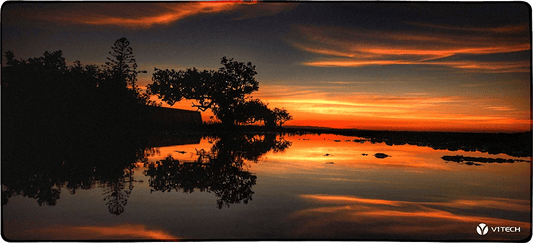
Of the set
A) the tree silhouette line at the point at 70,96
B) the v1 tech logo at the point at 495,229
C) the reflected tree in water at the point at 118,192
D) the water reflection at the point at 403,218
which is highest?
the tree silhouette line at the point at 70,96

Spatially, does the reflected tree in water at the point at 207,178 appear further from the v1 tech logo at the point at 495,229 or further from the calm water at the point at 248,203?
the v1 tech logo at the point at 495,229

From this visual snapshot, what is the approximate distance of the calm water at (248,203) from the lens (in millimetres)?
6180

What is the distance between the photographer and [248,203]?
7.32 metres

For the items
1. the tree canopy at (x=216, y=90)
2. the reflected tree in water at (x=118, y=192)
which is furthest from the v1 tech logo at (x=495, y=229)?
the tree canopy at (x=216, y=90)

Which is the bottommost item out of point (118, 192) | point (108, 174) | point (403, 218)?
point (403, 218)

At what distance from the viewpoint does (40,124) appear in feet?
42.3

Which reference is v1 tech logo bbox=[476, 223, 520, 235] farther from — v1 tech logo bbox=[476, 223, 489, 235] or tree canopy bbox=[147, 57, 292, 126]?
tree canopy bbox=[147, 57, 292, 126]

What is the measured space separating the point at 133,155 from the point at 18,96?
400cm

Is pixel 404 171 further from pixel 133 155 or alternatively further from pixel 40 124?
pixel 40 124

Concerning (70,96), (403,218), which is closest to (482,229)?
(403,218)

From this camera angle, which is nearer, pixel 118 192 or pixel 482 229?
pixel 482 229

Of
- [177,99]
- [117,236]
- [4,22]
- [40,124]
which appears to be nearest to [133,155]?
[40,124]

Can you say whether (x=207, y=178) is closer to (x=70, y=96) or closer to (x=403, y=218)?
(x=403, y=218)

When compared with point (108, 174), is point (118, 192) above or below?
below
